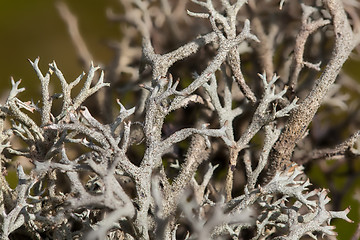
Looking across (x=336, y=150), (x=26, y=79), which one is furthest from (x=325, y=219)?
(x=26, y=79)

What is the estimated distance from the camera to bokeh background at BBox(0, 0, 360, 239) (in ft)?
4.40

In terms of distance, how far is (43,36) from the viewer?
1542 mm

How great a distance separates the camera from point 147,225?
2.05ft

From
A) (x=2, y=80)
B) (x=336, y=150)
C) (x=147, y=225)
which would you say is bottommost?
(x=336, y=150)

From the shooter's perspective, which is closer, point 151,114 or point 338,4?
point 151,114

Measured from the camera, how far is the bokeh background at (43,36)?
4.40 ft

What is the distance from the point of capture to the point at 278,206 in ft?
2.27

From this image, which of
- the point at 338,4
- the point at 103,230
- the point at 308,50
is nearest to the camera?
the point at 103,230

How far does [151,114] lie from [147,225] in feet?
0.49

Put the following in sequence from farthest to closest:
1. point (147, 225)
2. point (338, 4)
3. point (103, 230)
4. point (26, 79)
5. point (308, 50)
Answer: point (26, 79)
point (308, 50)
point (338, 4)
point (147, 225)
point (103, 230)

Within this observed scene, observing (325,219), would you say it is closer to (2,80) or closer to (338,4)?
(338,4)

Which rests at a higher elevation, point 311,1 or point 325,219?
point 311,1

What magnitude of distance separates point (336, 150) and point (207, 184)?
0.78 feet

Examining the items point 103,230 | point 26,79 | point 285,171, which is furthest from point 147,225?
point 26,79
